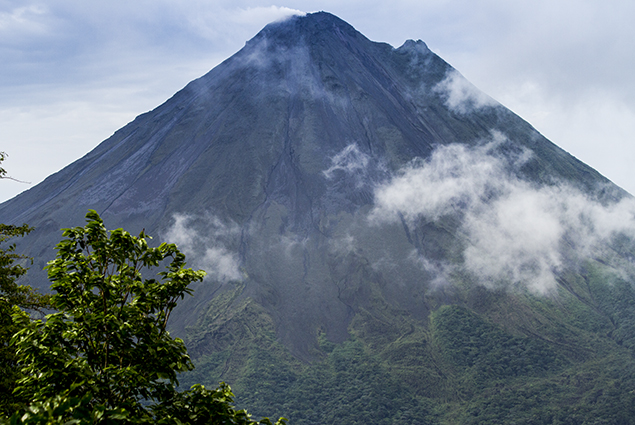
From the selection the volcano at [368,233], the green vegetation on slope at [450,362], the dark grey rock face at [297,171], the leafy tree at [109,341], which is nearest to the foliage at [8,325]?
the leafy tree at [109,341]

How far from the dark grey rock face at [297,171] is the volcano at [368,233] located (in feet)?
1.05

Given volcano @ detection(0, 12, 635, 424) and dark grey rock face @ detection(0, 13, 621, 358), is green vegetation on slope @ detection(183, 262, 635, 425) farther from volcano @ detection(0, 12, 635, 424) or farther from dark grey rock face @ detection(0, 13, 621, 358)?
dark grey rock face @ detection(0, 13, 621, 358)

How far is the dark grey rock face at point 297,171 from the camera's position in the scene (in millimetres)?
63312

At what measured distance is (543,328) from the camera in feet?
193

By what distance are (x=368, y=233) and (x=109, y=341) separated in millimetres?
62404

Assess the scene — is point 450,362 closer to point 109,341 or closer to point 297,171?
point 297,171

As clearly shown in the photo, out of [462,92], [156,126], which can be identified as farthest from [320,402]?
[462,92]

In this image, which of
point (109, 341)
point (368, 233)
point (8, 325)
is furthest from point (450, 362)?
point (109, 341)

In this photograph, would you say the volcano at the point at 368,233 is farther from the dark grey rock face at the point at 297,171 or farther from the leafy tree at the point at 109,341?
the leafy tree at the point at 109,341

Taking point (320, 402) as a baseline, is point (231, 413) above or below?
above

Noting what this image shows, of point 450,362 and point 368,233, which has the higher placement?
point 368,233

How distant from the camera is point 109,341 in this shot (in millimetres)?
6305

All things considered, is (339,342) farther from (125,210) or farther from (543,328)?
(125,210)

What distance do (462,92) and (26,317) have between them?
322 feet
